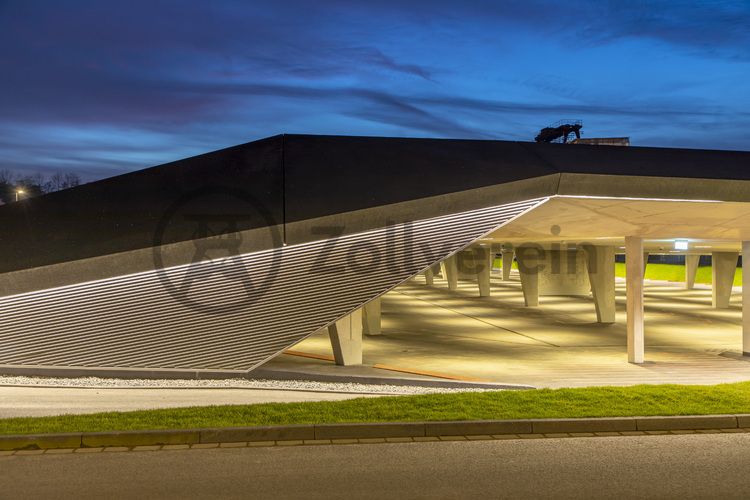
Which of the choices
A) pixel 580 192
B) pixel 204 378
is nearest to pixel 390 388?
pixel 204 378

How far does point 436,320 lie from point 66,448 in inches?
907

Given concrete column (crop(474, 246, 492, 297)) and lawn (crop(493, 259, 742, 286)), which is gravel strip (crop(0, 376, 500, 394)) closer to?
concrete column (crop(474, 246, 492, 297))

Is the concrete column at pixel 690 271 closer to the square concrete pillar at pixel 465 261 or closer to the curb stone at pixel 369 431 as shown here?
the square concrete pillar at pixel 465 261

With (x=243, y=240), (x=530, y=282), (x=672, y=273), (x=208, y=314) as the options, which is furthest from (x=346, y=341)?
(x=672, y=273)

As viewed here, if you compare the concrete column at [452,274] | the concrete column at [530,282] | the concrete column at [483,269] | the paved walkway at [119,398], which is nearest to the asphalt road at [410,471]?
the paved walkway at [119,398]

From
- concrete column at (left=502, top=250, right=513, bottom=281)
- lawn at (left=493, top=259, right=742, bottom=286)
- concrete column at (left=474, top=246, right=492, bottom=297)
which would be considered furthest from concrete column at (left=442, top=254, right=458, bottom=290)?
lawn at (left=493, top=259, right=742, bottom=286)

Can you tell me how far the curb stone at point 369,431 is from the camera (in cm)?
817

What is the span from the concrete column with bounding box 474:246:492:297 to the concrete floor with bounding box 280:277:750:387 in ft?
25.4

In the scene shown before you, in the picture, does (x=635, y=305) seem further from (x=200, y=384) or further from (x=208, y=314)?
(x=200, y=384)

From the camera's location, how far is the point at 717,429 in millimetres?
9148

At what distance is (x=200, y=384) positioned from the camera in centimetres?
1322

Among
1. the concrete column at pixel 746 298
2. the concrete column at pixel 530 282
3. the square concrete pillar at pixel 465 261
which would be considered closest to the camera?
the concrete column at pixel 746 298

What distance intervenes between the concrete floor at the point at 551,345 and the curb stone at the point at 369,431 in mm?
5469

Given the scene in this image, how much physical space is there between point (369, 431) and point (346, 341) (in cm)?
745
